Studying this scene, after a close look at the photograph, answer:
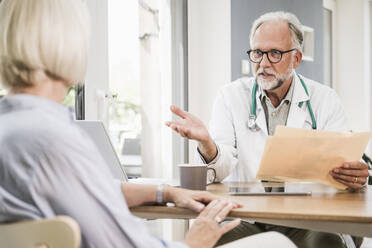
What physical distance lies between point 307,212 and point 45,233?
64 centimetres

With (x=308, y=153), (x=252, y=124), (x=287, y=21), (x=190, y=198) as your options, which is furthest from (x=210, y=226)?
(x=287, y=21)

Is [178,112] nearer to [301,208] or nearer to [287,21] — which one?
[301,208]

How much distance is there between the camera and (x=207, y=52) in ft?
11.2

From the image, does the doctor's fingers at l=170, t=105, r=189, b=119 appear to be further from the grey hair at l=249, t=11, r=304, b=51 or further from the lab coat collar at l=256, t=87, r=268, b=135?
the grey hair at l=249, t=11, r=304, b=51

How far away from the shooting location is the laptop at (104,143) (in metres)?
1.57

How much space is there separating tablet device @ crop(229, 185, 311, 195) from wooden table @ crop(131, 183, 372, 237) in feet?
0.14

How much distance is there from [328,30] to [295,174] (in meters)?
4.36

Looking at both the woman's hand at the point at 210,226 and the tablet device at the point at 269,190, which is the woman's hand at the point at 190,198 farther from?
the tablet device at the point at 269,190

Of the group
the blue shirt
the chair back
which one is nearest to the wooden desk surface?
the blue shirt

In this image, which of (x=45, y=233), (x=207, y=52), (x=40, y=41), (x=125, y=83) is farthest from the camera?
(x=207, y=52)

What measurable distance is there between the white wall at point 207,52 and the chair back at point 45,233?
2574 millimetres

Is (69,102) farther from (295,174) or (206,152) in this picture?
(295,174)

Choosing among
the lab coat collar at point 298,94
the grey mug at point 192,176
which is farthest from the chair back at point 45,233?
the lab coat collar at point 298,94

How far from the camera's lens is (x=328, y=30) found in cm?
548
